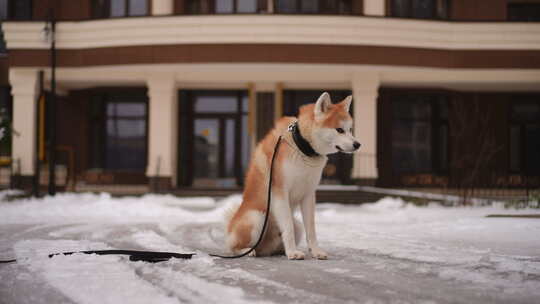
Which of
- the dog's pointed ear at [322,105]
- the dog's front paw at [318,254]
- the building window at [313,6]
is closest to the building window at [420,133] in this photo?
the building window at [313,6]

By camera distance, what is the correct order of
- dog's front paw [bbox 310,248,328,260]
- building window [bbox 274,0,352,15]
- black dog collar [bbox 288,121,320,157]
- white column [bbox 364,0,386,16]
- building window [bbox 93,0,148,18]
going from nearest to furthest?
black dog collar [bbox 288,121,320,157] < dog's front paw [bbox 310,248,328,260] < white column [bbox 364,0,386,16] < building window [bbox 274,0,352,15] < building window [bbox 93,0,148,18]

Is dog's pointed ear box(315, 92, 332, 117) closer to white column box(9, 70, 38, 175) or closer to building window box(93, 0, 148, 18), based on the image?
white column box(9, 70, 38, 175)

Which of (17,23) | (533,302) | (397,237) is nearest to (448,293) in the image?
(533,302)

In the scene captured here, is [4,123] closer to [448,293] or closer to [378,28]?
[378,28]

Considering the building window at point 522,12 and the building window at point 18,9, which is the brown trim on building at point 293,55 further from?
the building window at point 18,9

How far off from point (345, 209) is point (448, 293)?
930 cm

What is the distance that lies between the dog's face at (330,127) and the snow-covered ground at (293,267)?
1.26 metres

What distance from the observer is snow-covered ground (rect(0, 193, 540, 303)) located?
417 centimetres

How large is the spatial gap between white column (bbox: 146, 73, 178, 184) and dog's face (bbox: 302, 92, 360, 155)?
12.3m

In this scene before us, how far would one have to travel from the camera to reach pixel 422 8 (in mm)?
19594

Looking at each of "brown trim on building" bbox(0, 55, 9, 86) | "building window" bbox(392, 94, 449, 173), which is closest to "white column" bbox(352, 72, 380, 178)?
"building window" bbox(392, 94, 449, 173)

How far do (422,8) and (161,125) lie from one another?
35.4 ft

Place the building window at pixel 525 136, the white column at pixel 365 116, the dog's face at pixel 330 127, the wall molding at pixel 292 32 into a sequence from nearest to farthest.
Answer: the dog's face at pixel 330 127 → the wall molding at pixel 292 32 → the white column at pixel 365 116 → the building window at pixel 525 136

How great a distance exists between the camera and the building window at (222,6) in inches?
742
